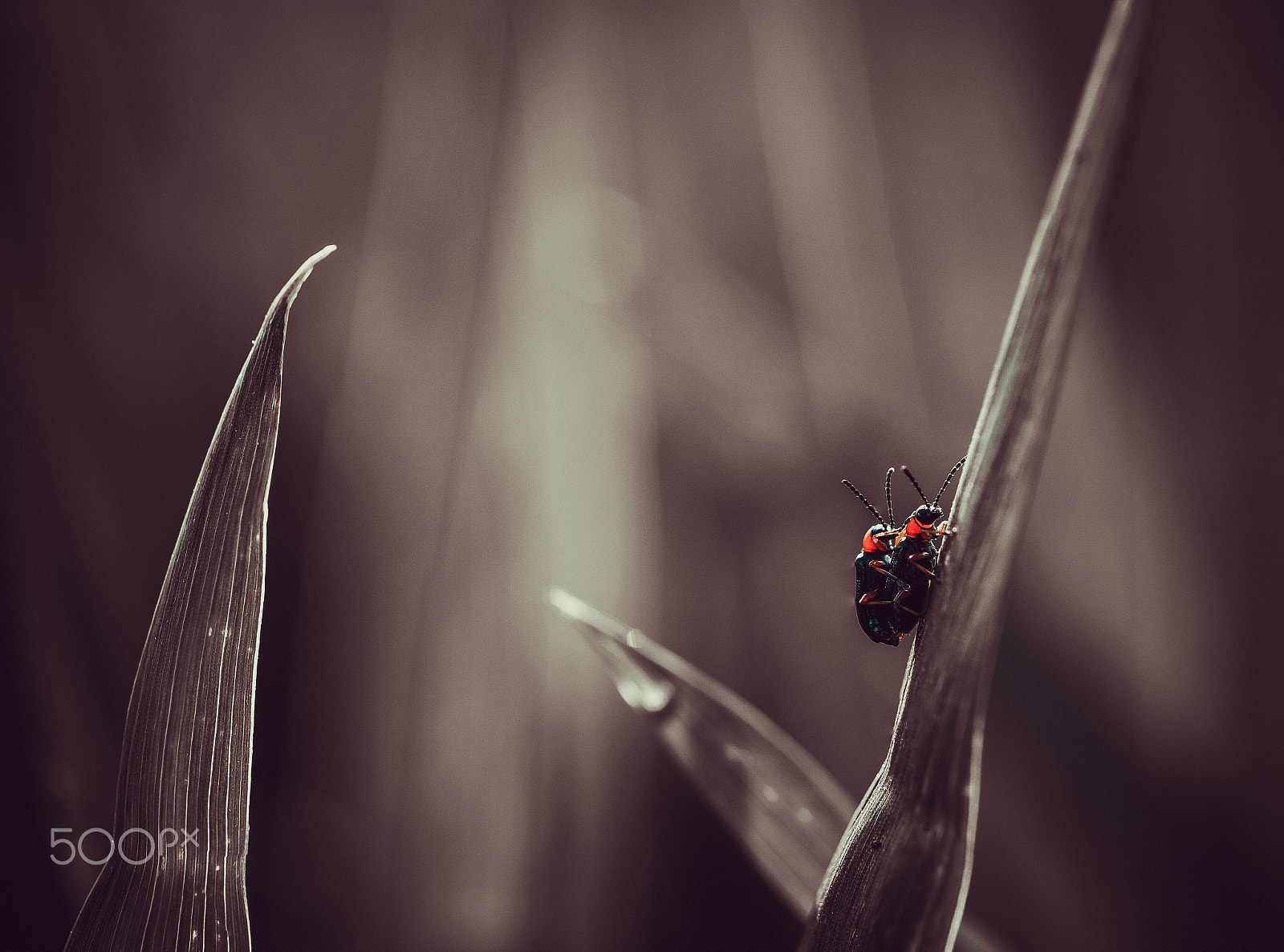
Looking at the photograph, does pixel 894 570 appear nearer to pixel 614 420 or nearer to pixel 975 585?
pixel 975 585

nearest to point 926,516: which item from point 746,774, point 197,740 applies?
point 746,774

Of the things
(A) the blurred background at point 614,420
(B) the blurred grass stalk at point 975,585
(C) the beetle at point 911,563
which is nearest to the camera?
(B) the blurred grass stalk at point 975,585

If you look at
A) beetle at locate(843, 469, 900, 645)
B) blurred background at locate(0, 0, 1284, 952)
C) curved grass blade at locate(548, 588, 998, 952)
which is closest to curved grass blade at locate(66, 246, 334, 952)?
curved grass blade at locate(548, 588, 998, 952)

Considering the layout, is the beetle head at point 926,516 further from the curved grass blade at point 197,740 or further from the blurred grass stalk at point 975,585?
the curved grass blade at point 197,740

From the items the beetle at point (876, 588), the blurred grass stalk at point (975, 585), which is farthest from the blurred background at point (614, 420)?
the blurred grass stalk at point (975, 585)

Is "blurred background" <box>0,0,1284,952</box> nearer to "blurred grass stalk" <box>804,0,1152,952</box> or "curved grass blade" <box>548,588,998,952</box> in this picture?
"curved grass blade" <box>548,588,998,952</box>

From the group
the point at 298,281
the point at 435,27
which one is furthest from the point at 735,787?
the point at 435,27
